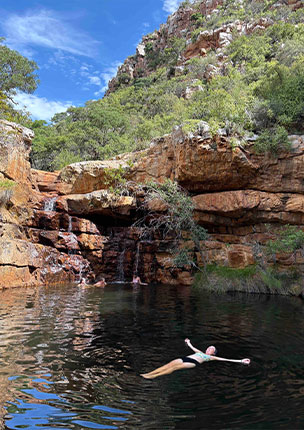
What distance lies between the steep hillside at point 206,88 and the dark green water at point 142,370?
43.8 feet

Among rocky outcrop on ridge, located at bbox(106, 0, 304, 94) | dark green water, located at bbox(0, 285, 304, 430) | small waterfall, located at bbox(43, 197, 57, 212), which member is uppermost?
rocky outcrop on ridge, located at bbox(106, 0, 304, 94)

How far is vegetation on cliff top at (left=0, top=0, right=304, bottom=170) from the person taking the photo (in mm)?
21156

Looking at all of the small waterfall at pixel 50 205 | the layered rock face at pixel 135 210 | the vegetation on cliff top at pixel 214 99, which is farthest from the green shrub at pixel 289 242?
the small waterfall at pixel 50 205

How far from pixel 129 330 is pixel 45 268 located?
1318 cm

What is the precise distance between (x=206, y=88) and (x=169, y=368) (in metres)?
40.1

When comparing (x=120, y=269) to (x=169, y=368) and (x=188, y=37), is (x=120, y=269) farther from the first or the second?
(x=188, y=37)

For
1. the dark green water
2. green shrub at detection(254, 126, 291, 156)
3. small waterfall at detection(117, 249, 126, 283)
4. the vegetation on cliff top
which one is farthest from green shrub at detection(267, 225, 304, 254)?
small waterfall at detection(117, 249, 126, 283)

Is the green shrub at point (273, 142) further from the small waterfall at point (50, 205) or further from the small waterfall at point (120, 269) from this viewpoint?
the small waterfall at point (50, 205)

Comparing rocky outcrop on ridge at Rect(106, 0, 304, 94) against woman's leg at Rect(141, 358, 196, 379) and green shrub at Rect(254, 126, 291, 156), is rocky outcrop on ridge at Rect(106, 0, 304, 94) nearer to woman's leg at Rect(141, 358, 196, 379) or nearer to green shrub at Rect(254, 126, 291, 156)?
green shrub at Rect(254, 126, 291, 156)

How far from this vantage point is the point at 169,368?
5.86 meters

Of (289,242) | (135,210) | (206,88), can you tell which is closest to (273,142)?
(289,242)

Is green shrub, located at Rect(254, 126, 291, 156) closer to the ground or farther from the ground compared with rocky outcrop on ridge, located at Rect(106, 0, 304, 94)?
closer to the ground

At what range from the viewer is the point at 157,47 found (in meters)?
81.8

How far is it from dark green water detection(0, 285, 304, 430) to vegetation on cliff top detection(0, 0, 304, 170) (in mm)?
13459
